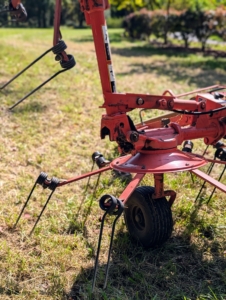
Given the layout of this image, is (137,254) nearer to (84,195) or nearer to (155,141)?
(155,141)

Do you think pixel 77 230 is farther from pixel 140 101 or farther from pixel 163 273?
pixel 140 101

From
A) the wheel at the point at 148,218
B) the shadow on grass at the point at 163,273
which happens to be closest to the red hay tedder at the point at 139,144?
the wheel at the point at 148,218

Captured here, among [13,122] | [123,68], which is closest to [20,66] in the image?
[123,68]

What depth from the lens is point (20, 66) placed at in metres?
8.45

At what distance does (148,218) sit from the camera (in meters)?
2.53

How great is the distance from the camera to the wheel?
8.25 feet

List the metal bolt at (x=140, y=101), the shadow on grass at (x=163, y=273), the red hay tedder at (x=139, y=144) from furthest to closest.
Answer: the metal bolt at (x=140, y=101) → the red hay tedder at (x=139, y=144) → the shadow on grass at (x=163, y=273)

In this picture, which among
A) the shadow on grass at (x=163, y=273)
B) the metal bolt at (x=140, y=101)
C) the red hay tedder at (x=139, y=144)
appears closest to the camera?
the shadow on grass at (x=163, y=273)

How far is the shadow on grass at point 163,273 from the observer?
230cm

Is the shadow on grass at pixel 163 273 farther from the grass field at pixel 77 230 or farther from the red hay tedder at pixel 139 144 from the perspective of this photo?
the red hay tedder at pixel 139 144

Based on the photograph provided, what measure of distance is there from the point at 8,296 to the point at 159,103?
4.72 ft

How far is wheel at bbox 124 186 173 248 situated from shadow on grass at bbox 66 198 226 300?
4.4 inches

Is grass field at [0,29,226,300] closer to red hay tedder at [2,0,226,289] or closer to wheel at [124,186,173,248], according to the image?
wheel at [124,186,173,248]

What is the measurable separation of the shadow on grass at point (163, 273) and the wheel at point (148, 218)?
112 millimetres
